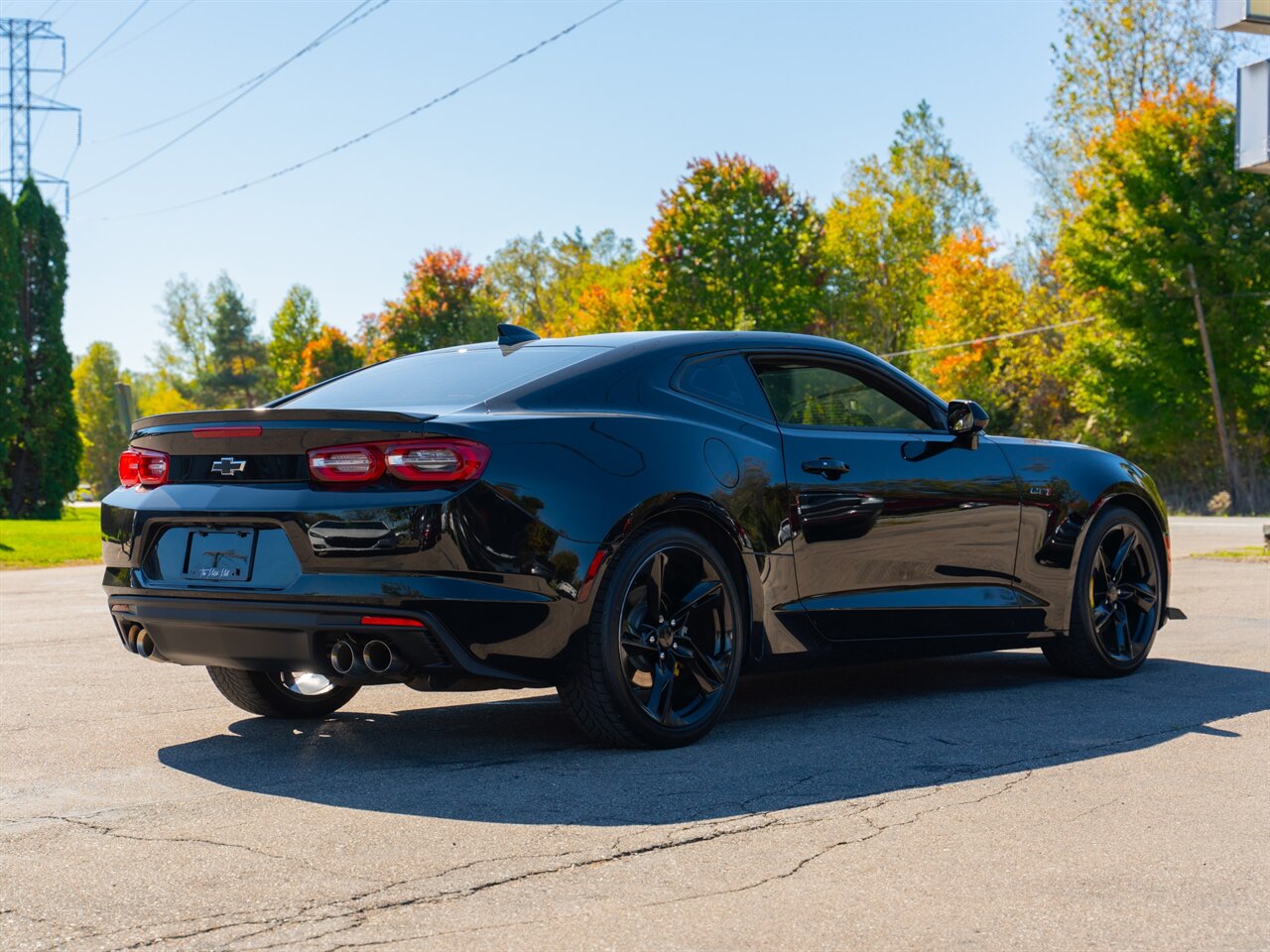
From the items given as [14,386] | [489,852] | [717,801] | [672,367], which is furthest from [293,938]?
[14,386]

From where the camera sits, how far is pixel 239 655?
15.6 feet

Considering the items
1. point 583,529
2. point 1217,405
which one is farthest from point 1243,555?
point 1217,405

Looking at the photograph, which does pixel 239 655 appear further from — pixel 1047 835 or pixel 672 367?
pixel 1047 835

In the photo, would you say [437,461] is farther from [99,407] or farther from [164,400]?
[164,400]

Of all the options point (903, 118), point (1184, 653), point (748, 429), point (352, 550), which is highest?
point (903, 118)

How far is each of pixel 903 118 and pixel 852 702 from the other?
64878 millimetres

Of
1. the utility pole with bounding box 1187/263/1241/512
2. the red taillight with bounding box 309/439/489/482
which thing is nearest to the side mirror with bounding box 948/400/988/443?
the red taillight with bounding box 309/439/489/482

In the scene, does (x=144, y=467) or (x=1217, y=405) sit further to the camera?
(x=1217, y=405)

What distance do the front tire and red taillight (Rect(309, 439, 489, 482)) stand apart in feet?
2.03

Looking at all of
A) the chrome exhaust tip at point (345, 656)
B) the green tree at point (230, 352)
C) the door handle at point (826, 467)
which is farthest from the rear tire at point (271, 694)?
the green tree at point (230, 352)

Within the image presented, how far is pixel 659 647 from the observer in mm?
5039

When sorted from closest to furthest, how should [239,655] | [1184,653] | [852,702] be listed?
[239,655] → [852,702] → [1184,653]

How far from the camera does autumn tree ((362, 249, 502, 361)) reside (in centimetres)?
7038

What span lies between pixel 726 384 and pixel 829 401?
60cm
